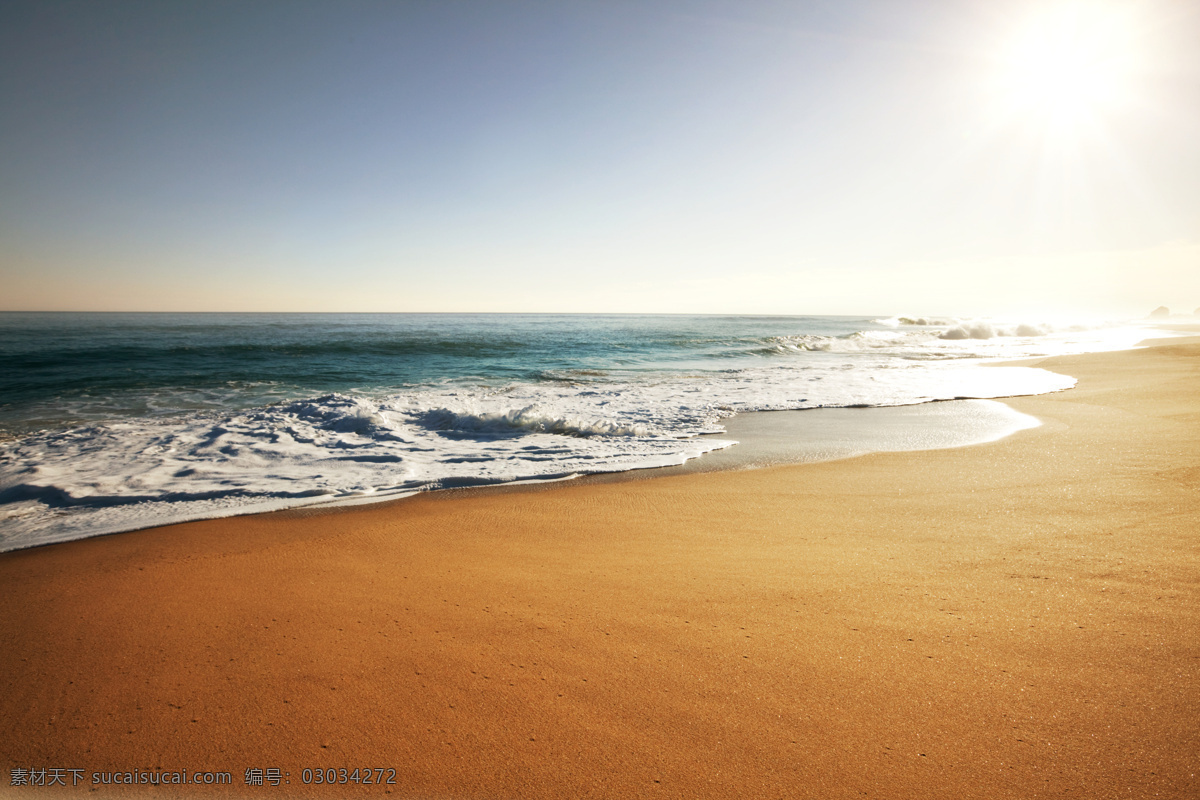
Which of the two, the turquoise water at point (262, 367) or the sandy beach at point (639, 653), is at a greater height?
the turquoise water at point (262, 367)

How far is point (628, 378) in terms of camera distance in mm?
15508

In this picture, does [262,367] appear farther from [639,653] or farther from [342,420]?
[639,653]

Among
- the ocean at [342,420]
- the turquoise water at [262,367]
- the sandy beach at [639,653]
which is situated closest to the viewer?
the sandy beach at [639,653]

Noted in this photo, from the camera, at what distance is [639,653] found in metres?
2.23

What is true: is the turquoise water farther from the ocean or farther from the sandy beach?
the sandy beach

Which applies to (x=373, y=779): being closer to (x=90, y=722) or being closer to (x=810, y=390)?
(x=90, y=722)

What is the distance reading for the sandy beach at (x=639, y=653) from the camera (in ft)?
5.50

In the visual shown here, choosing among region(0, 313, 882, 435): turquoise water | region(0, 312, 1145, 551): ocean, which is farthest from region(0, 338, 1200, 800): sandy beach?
region(0, 313, 882, 435): turquoise water

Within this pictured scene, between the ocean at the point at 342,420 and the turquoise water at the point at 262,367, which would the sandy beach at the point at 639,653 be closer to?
the ocean at the point at 342,420

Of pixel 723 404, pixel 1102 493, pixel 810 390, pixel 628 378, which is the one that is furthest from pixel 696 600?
pixel 628 378

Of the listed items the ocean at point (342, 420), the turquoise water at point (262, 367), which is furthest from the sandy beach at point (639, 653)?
the turquoise water at point (262, 367)

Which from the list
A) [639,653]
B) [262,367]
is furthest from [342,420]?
[262,367]

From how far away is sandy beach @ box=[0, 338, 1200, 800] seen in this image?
1676 mm

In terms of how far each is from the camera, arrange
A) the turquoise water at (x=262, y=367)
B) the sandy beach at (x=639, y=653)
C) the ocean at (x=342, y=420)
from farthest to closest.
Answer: the turquoise water at (x=262, y=367) → the ocean at (x=342, y=420) → the sandy beach at (x=639, y=653)
